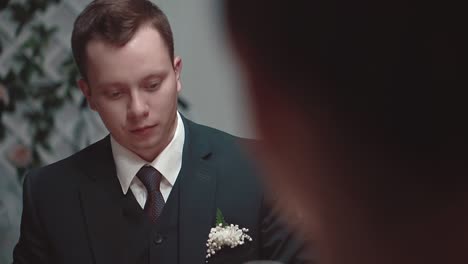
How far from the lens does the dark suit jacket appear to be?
1.69m

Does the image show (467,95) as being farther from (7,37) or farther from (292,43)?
(7,37)

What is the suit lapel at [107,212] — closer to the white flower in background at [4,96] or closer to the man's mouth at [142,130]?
the man's mouth at [142,130]

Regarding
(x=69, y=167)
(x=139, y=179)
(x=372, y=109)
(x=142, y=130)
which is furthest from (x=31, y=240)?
(x=372, y=109)

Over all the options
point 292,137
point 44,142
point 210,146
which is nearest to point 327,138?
point 292,137

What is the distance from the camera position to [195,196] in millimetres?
1734

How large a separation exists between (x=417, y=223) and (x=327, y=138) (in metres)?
0.07

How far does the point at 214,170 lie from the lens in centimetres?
178

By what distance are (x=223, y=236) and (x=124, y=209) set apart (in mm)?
258

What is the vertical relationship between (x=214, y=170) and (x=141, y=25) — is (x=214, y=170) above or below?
below

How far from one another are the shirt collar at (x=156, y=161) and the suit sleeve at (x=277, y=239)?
25 centimetres

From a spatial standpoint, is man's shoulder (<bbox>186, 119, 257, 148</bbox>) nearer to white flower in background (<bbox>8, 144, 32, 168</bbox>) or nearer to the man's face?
the man's face

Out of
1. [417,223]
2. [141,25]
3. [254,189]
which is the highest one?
[141,25]

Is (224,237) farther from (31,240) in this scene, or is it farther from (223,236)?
(31,240)

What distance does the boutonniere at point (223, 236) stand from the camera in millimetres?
1645
